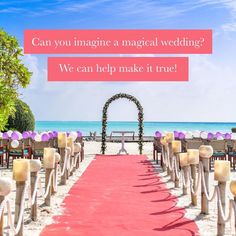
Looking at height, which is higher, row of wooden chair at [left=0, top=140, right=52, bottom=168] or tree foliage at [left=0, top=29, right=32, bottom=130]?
tree foliage at [left=0, top=29, right=32, bottom=130]

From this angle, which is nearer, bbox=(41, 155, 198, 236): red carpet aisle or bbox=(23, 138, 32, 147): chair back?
bbox=(41, 155, 198, 236): red carpet aisle

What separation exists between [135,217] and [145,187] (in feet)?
11.8

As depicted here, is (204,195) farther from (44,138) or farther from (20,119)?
(20,119)

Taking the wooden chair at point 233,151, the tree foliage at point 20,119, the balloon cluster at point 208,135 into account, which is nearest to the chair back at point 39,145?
the balloon cluster at point 208,135

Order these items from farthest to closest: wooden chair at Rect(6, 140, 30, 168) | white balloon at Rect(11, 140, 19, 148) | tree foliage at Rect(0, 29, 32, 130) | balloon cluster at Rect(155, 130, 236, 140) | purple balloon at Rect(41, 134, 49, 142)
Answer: tree foliage at Rect(0, 29, 32, 130) < balloon cluster at Rect(155, 130, 236, 140) < purple balloon at Rect(41, 134, 49, 142) < wooden chair at Rect(6, 140, 30, 168) < white balloon at Rect(11, 140, 19, 148)

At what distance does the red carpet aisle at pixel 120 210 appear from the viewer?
668 cm

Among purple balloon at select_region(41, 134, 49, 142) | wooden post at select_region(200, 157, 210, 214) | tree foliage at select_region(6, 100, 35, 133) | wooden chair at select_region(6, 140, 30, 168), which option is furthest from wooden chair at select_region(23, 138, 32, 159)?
tree foliage at select_region(6, 100, 35, 133)

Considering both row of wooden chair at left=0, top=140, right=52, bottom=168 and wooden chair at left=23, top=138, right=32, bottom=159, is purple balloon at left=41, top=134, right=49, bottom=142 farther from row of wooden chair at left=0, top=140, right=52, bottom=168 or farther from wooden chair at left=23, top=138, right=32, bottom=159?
wooden chair at left=23, top=138, right=32, bottom=159

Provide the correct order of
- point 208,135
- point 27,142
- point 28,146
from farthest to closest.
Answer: point 208,135 < point 27,142 < point 28,146

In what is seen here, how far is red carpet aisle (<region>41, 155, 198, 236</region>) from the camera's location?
263 inches

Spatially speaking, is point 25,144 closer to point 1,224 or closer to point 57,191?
point 57,191

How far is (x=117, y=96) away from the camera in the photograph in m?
23.6

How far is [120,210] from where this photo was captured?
8117mm

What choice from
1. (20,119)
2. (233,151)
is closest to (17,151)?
(233,151)
